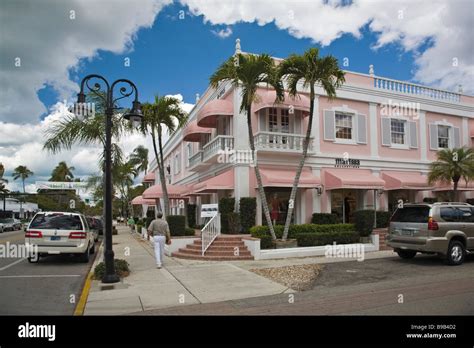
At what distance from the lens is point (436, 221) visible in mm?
11664

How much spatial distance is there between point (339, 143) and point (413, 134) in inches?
209

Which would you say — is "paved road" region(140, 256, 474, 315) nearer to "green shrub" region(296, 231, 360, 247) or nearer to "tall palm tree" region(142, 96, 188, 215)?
"green shrub" region(296, 231, 360, 247)

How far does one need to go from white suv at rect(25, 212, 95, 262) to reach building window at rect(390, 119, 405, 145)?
54.7ft

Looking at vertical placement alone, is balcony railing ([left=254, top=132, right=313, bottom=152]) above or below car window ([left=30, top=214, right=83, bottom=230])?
above

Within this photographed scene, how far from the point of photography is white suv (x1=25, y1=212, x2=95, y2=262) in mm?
13328

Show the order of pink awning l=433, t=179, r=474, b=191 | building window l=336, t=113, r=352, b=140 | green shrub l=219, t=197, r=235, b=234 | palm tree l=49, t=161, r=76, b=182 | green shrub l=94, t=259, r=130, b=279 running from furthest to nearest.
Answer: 1. palm tree l=49, t=161, r=76, b=182
2. pink awning l=433, t=179, r=474, b=191
3. building window l=336, t=113, r=352, b=140
4. green shrub l=219, t=197, r=235, b=234
5. green shrub l=94, t=259, r=130, b=279

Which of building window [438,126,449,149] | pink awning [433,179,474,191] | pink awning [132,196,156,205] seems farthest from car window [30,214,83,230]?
building window [438,126,449,149]

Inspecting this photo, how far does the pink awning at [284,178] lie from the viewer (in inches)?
667

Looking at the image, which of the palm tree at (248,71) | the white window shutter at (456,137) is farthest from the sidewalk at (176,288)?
the white window shutter at (456,137)
